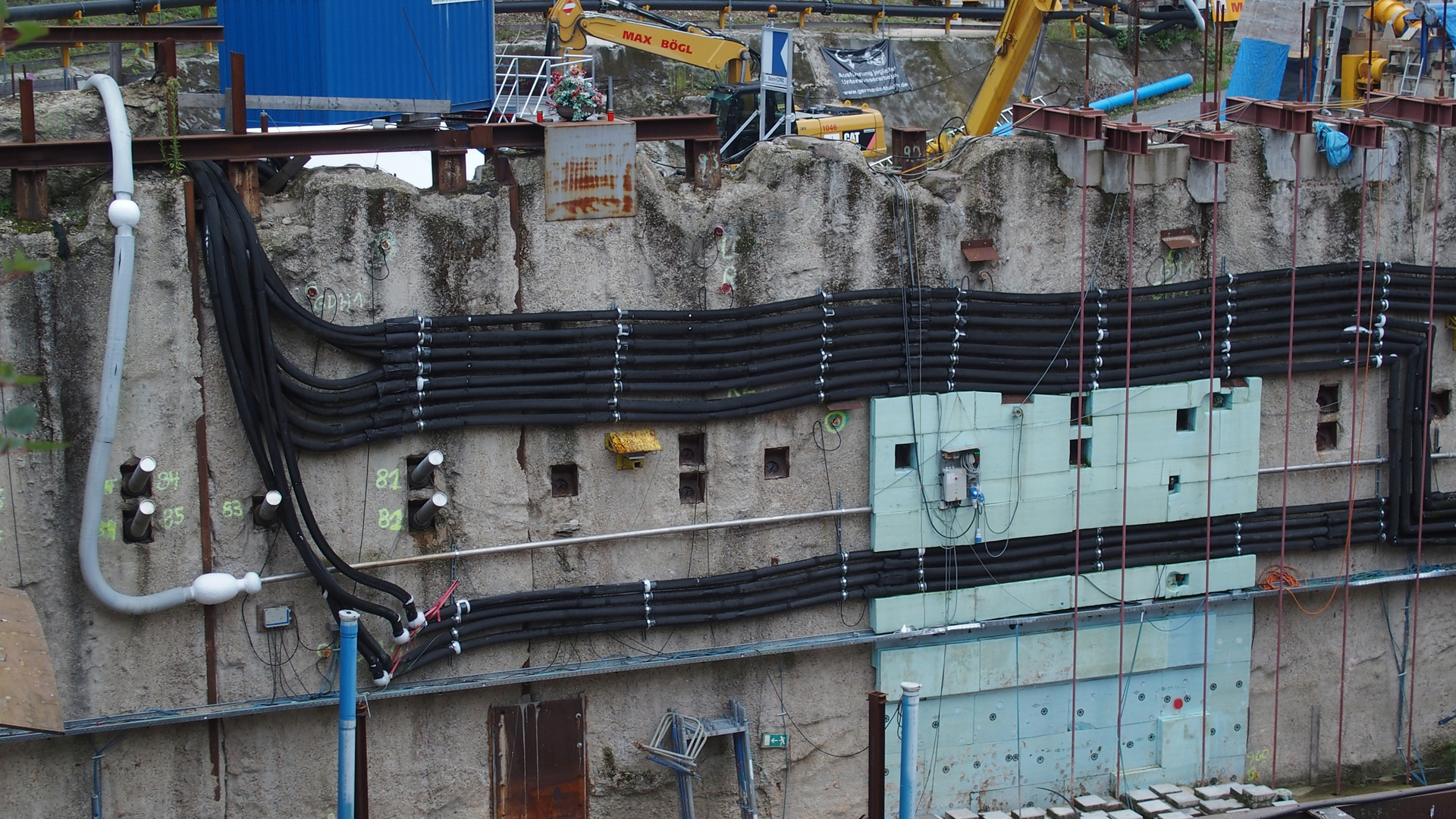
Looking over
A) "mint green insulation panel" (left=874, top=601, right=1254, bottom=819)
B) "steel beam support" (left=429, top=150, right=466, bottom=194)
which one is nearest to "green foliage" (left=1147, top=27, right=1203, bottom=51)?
"mint green insulation panel" (left=874, top=601, right=1254, bottom=819)

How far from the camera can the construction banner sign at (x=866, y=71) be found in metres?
33.9

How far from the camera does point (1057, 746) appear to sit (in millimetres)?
17328

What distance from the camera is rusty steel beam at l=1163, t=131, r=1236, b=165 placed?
1655cm

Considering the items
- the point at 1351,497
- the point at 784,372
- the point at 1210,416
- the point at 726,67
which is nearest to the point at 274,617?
the point at 784,372

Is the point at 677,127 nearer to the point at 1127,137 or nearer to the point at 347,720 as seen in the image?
the point at 1127,137

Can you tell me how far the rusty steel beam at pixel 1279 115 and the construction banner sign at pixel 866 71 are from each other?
644 inches

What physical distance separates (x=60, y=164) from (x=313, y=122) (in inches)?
145

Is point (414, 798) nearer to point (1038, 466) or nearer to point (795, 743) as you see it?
point (795, 743)

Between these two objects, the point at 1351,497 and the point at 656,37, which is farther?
the point at 656,37

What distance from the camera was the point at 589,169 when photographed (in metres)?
15.1

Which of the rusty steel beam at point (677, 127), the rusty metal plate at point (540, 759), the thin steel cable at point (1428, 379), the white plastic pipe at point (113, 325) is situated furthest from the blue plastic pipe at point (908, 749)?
the thin steel cable at point (1428, 379)

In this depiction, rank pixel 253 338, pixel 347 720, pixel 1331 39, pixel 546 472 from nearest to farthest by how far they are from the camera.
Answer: pixel 347 720 < pixel 253 338 < pixel 546 472 < pixel 1331 39

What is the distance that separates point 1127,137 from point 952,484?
4041mm

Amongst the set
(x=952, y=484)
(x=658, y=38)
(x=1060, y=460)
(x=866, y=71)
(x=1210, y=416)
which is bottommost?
(x=952, y=484)
